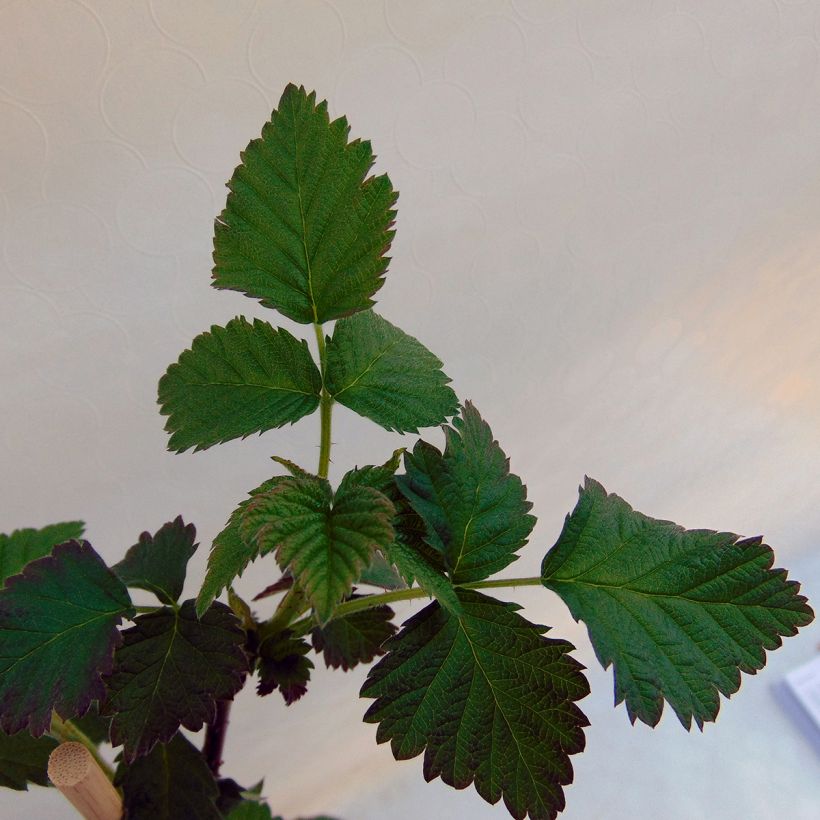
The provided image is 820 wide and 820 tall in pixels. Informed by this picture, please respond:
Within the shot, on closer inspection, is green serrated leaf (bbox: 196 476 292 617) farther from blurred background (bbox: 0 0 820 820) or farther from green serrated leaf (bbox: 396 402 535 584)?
blurred background (bbox: 0 0 820 820)

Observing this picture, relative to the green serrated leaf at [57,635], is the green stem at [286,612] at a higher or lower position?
lower

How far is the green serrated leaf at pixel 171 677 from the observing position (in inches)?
14.2

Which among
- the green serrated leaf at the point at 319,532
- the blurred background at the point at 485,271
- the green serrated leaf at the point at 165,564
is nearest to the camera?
the green serrated leaf at the point at 319,532

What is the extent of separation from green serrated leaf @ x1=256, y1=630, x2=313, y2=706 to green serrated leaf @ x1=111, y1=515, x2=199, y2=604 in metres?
0.06

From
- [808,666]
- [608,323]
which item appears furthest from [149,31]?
[808,666]

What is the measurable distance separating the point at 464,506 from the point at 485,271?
0.44 meters

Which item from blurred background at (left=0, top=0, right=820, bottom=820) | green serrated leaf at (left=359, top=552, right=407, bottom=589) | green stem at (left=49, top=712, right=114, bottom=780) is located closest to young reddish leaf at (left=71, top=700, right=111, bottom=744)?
green stem at (left=49, top=712, right=114, bottom=780)

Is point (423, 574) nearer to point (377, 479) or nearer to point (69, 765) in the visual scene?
point (377, 479)

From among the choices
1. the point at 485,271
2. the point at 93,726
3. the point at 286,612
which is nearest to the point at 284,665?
the point at 286,612

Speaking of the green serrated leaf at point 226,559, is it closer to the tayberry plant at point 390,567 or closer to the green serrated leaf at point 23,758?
the tayberry plant at point 390,567

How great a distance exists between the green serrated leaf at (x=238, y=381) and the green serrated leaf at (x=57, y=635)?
0.07m

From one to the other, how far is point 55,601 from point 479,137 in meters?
0.50

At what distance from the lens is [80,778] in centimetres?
36

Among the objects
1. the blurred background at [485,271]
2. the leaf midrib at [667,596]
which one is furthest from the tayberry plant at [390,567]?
the blurred background at [485,271]
